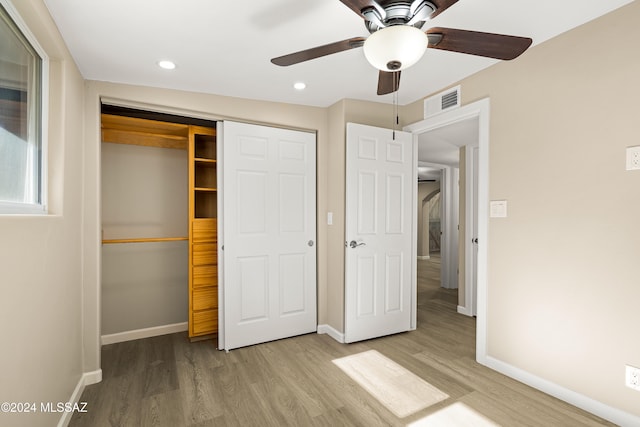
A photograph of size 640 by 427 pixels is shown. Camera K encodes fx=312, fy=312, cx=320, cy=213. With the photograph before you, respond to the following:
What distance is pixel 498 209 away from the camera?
2.46 m

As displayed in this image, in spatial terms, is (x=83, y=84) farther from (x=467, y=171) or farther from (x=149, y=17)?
(x=467, y=171)

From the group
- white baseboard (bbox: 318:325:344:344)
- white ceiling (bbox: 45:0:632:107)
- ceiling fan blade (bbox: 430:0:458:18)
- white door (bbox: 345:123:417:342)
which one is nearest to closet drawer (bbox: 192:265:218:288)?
white baseboard (bbox: 318:325:344:344)

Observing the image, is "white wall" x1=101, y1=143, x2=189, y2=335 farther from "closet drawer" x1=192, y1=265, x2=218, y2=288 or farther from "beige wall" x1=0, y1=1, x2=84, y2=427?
"beige wall" x1=0, y1=1, x2=84, y2=427

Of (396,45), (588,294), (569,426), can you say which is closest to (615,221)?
(588,294)

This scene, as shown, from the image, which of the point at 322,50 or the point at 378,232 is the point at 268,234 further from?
the point at 322,50

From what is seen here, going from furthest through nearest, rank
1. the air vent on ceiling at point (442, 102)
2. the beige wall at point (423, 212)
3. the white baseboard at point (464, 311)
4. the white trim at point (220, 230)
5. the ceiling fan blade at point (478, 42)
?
the beige wall at point (423, 212)
the white baseboard at point (464, 311)
the white trim at point (220, 230)
the air vent on ceiling at point (442, 102)
the ceiling fan blade at point (478, 42)

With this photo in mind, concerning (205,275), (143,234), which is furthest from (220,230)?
(143,234)

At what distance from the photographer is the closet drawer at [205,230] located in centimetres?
317

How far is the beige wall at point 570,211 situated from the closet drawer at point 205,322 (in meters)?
2.59

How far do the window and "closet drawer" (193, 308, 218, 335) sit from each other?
71.2 inches

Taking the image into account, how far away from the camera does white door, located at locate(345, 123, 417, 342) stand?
3.08 m

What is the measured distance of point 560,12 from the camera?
1.80m

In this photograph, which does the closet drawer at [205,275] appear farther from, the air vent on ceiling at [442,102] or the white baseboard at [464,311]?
the white baseboard at [464,311]

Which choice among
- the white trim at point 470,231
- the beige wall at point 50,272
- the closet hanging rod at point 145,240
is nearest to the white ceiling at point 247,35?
the beige wall at point 50,272
